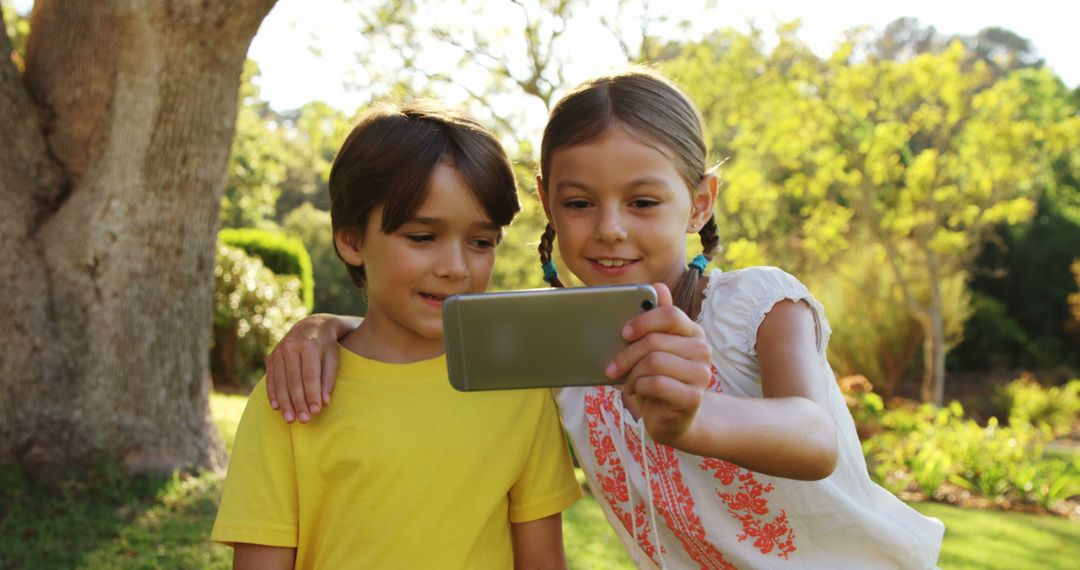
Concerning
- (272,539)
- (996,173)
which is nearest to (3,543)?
(272,539)

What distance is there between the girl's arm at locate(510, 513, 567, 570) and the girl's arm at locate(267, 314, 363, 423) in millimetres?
510

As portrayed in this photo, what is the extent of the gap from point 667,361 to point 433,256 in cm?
80

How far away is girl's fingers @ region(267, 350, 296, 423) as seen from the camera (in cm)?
185

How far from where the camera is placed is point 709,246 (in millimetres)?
2225

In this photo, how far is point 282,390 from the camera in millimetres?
1897

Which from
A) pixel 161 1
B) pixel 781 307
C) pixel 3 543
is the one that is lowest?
pixel 3 543

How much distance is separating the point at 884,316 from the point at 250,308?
11201 mm

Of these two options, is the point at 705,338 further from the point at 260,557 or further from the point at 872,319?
the point at 872,319

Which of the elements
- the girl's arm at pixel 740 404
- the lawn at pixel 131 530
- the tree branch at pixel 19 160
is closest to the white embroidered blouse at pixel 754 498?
the girl's arm at pixel 740 404

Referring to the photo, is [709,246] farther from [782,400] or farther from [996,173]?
[996,173]

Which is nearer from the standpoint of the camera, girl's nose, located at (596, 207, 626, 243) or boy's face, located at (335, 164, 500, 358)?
girl's nose, located at (596, 207, 626, 243)

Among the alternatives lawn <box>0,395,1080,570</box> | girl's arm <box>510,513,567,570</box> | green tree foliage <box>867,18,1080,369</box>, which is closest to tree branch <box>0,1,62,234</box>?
lawn <box>0,395,1080,570</box>

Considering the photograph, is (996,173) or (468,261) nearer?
(468,261)

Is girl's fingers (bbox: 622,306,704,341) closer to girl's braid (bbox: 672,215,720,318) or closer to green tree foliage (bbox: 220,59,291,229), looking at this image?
girl's braid (bbox: 672,215,720,318)
